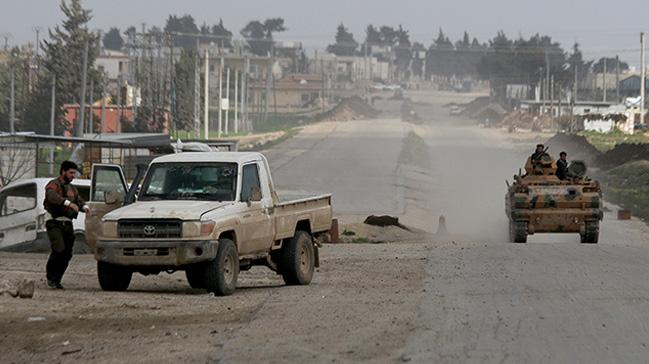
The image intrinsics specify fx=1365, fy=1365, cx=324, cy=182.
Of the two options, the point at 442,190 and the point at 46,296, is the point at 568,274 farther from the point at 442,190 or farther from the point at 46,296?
the point at 442,190

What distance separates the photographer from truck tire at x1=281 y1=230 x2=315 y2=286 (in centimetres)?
1881

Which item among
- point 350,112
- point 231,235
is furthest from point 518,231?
point 350,112

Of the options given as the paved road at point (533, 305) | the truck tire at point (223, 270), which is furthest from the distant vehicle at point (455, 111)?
the truck tire at point (223, 270)

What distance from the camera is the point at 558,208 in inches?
1252

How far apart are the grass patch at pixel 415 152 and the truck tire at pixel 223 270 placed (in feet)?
224

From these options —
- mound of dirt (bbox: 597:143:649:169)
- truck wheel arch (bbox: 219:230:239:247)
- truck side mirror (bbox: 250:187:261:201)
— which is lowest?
mound of dirt (bbox: 597:143:649:169)

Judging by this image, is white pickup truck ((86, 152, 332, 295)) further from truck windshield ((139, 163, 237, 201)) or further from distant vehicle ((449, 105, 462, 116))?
distant vehicle ((449, 105, 462, 116))

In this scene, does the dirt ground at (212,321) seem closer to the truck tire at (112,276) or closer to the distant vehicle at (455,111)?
the truck tire at (112,276)

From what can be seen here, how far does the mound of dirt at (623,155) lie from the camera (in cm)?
8231

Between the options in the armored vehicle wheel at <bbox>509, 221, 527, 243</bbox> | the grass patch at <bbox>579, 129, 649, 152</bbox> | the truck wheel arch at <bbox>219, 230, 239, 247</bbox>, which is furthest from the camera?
the grass patch at <bbox>579, 129, 649, 152</bbox>

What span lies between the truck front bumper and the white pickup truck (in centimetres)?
1

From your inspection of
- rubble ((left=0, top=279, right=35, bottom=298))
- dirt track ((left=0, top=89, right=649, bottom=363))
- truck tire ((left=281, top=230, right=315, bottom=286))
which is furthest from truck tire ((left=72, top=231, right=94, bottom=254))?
rubble ((left=0, top=279, right=35, bottom=298))

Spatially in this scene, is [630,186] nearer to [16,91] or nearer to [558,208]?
[558,208]

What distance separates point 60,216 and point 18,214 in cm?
883
